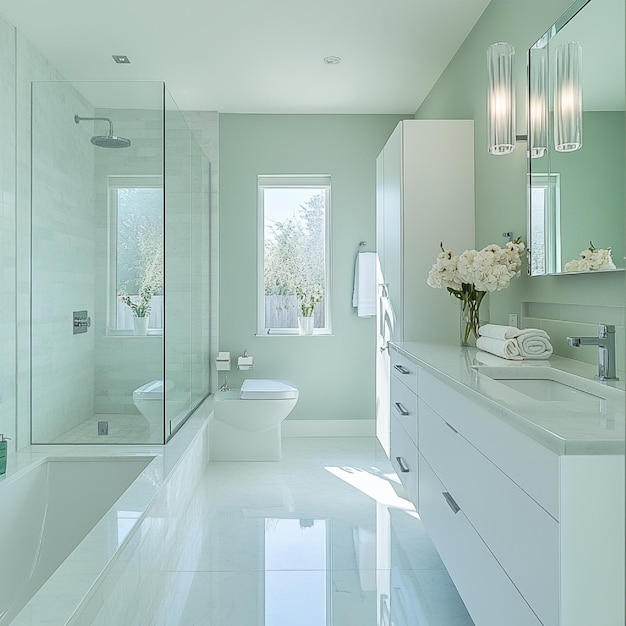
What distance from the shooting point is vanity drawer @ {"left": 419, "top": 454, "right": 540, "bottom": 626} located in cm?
135

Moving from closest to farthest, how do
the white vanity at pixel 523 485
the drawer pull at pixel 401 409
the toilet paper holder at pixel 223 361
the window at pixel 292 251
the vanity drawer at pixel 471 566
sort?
the white vanity at pixel 523 485
the vanity drawer at pixel 471 566
the drawer pull at pixel 401 409
the toilet paper holder at pixel 223 361
the window at pixel 292 251

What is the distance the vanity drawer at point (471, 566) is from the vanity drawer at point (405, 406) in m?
0.24

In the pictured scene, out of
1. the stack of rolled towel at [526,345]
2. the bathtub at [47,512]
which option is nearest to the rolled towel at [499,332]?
the stack of rolled towel at [526,345]

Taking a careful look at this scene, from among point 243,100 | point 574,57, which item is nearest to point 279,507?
point 574,57

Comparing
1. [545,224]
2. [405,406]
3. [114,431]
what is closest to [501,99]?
[545,224]

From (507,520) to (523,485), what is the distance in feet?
0.52

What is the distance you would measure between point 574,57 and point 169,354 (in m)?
2.37

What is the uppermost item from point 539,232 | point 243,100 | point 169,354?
point 243,100

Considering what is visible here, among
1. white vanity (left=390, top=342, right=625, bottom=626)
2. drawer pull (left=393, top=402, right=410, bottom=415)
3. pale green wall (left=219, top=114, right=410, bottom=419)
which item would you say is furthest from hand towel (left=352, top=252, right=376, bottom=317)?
white vanity (left=390, top=342, right=625, bottom=626)

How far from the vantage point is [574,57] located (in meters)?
2.04

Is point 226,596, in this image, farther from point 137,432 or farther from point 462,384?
point 462,384

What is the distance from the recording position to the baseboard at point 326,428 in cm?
496

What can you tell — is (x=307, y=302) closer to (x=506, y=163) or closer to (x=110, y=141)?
(x=110, y=141)

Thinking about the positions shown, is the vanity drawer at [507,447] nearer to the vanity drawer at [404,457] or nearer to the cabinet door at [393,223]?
the vanity drawer at [404,457]
